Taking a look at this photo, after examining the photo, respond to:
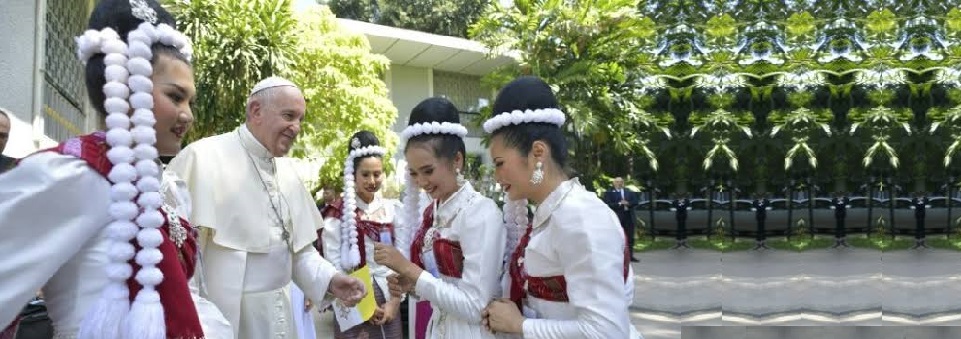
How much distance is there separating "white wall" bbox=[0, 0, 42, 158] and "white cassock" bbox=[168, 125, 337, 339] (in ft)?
15.7

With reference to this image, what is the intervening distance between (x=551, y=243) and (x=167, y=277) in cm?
119

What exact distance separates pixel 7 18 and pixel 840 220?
7782mm

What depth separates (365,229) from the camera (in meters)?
5.68

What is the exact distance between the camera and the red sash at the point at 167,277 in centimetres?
188

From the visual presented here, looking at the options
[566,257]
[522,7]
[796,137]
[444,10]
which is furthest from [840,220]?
[444,10]

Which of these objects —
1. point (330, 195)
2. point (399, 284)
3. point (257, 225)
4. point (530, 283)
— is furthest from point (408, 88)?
point (530, 283)

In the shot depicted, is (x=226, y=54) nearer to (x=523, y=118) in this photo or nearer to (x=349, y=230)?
(x=349, y=230)

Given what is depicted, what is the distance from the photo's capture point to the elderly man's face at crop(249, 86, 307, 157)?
332 cm

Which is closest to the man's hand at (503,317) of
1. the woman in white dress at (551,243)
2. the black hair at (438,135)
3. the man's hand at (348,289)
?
the woman in white dress at (551,243)

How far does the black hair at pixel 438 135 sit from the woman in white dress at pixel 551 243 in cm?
85

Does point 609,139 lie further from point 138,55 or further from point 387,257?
point 138,55

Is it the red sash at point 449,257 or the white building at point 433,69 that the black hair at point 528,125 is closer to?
the red sash at point 449,257

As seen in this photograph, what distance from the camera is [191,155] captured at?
3.29 metres

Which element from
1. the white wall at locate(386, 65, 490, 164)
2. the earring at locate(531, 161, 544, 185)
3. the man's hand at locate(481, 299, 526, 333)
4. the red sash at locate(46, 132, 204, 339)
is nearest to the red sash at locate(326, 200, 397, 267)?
the man's hand at locate(481, 299, 526, 333)
